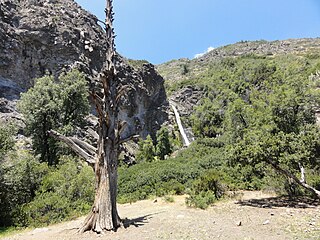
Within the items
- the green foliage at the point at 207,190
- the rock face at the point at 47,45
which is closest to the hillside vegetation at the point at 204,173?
the green foliage at the point at 207,190

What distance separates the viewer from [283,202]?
37.3 feet

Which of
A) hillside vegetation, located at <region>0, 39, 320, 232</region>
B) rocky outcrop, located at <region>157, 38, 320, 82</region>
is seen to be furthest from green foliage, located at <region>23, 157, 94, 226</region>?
rocky outcrop, located at <region>157, 38, 320, 82</region>

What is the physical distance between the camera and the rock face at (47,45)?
2825 centimetres

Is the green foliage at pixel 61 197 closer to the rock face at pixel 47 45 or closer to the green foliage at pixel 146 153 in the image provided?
the rock face at pixel 47 45

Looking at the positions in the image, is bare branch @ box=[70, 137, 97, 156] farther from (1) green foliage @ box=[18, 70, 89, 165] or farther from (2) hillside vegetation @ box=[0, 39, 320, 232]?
(1) green foliage @ box=[18, 70, 89, 165]

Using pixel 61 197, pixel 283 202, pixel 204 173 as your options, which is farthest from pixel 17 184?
pixel 283 202

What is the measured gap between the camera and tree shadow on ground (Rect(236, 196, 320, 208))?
34.4 ft

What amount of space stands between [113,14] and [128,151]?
28.0 m

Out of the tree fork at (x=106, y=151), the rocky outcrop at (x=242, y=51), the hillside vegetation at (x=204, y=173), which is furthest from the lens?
the rocky outcrop at (x=242, y=51)

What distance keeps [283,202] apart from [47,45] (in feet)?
101

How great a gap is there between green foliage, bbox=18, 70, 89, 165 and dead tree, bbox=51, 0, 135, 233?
9.28m

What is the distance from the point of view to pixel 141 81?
48562mm

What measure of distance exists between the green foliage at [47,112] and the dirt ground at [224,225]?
28.4ft

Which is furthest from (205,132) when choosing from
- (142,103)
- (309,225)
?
(309,225)
